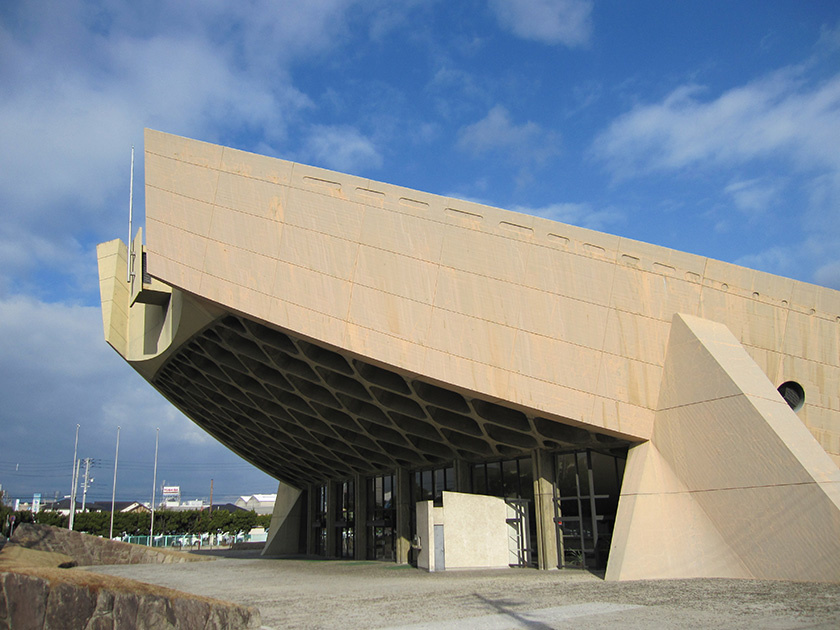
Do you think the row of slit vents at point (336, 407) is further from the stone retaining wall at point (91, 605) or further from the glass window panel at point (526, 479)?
the stone retaining wall at point (91, 605)

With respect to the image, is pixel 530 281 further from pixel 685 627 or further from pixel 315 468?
pixel 315 468

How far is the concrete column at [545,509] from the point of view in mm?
20406

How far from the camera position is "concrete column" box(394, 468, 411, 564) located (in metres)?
27.4

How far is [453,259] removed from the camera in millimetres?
17484

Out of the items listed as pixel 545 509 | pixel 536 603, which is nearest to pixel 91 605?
pixel 536 603

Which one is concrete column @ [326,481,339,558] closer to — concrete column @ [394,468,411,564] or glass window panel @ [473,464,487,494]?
concrete column @ [394,468,411,564]

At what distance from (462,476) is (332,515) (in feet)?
45.2

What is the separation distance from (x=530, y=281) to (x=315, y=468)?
21254mm

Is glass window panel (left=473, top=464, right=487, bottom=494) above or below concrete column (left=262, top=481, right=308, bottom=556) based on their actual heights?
above

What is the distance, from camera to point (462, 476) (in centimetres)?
2455

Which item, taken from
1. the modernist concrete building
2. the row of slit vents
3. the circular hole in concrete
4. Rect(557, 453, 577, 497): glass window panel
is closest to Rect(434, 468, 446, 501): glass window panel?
the row of slit vents

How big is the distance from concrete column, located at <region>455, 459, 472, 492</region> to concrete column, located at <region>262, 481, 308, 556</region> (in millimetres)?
20158

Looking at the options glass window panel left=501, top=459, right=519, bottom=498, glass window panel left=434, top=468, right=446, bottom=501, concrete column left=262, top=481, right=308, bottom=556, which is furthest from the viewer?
concrete column left=262, top=481, right=308, bottom=556

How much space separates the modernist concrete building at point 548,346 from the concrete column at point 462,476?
111 inches
